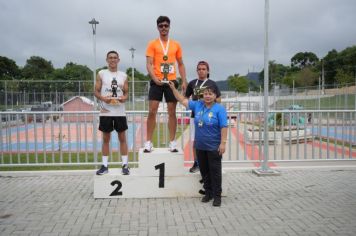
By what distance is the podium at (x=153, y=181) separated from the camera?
579 cm

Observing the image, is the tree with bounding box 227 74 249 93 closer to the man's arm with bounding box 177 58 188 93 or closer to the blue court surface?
the blue court surface

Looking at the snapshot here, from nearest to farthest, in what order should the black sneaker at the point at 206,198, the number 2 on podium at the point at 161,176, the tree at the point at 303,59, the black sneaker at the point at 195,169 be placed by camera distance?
the black sneaker at the point at 206,198 < the number 2 on podium at the point at 161,176 < the black sneaker at the point at 195,169 < the tree at the point at 303,59

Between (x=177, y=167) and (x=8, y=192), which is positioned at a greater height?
(x=177, y=167)

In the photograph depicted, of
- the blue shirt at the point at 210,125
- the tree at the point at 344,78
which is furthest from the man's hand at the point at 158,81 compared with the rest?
the tree at the point at 344,78

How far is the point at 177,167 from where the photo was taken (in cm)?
589

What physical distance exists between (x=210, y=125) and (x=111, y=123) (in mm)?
1702

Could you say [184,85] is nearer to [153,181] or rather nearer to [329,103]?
[153,181]

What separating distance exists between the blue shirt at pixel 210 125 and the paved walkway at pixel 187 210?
93cm

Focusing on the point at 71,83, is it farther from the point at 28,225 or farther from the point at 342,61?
the point at 342,61

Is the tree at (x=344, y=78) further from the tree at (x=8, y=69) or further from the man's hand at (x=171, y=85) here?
the tree at (x=8, y=69)

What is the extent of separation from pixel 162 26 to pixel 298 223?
3517 mm

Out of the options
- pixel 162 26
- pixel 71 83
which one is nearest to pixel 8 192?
pixel 162 26

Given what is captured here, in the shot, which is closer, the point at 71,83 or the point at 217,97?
the point at 217,97

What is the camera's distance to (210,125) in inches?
211
